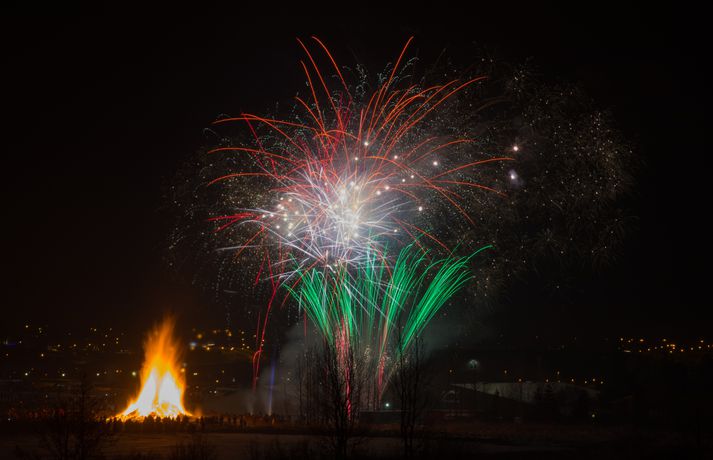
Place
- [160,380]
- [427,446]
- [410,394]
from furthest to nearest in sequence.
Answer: [160,380] < [427,446] < [410,394]

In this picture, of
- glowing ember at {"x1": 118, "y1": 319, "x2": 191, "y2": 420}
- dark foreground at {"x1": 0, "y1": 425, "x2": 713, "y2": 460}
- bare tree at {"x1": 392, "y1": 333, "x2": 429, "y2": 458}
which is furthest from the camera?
glowing ember at {"x1": 118, "y1": 319, "x2": 191, "y2": 420}

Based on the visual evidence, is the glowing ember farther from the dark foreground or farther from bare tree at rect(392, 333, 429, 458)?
bare tree at rect(392, 333, 429, 458)

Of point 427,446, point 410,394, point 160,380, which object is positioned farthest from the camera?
point 160,380

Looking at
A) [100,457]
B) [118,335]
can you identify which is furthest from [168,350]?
[118,335]

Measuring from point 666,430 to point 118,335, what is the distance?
5387 cm

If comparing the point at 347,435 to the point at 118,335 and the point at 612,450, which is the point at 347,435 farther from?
the point at 118,335

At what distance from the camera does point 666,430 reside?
3641cm

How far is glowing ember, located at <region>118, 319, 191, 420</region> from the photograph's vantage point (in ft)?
134

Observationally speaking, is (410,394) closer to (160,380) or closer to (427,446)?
(427,446)

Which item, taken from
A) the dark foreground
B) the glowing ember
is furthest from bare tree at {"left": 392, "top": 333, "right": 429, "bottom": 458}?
the glowing ember

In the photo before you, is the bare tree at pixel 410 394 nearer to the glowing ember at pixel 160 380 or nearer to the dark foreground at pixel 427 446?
the dark foreground at pixel 427 446

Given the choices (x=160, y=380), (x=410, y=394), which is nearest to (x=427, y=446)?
(x=410, y=394)

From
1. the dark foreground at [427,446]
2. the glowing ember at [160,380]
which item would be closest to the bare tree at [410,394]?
the dark foreground at [427,446]

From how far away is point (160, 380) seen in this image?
4241 centimetres
